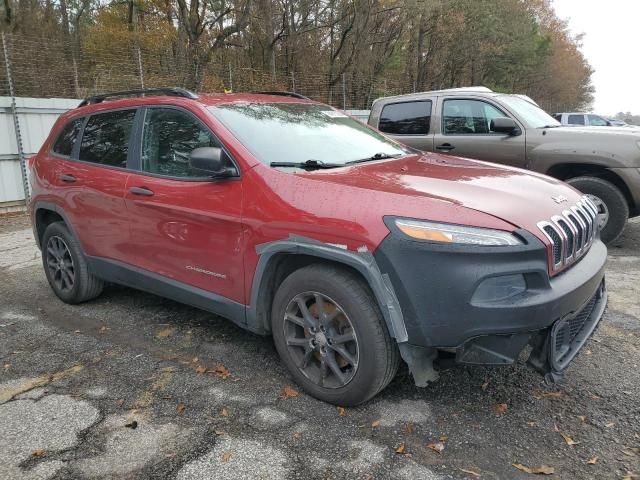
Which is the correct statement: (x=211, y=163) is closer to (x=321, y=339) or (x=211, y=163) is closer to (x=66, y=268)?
(x=321, y=339)

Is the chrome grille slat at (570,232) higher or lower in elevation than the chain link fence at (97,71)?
lower

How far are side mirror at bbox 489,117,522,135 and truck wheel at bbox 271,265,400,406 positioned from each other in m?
4.46

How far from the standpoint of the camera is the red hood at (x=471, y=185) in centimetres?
259

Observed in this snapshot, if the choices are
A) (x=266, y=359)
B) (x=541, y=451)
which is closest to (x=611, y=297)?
(x=541, y=451)

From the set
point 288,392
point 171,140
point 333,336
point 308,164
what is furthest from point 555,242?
point 171,140

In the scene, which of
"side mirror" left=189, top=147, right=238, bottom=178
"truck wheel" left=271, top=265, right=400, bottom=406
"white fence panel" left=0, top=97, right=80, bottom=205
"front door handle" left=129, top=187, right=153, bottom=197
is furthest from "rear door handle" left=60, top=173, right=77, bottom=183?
"white fence panel" left=0, top=97, right=80, bottom=205

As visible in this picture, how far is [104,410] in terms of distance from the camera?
2.91 meters

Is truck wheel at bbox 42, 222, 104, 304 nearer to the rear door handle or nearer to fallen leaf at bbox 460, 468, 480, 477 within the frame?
the rear door handle

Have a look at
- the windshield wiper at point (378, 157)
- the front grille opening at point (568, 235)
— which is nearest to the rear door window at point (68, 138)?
the windshield wiper at point (378, 157)

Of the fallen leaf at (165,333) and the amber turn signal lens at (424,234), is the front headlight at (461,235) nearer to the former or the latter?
the amber turn signal lens at (424,234)

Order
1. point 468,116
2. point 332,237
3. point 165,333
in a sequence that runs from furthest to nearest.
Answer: point 468,116, point 165,333, point 332,237

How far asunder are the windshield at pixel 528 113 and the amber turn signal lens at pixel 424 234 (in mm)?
4713

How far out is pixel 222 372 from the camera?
3.32 metres

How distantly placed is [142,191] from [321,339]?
5.65ft
